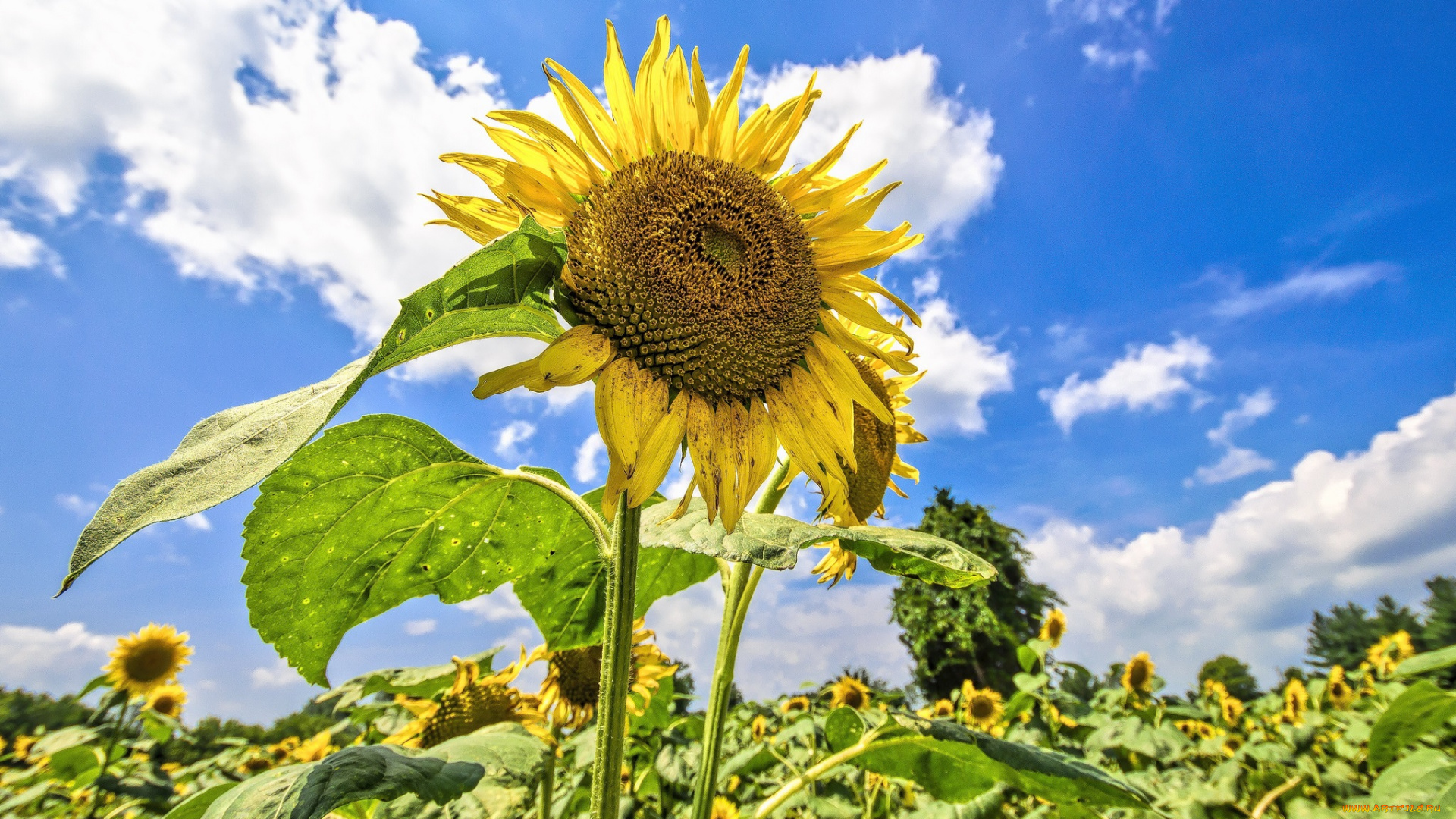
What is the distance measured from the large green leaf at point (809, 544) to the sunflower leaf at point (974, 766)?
26.4 inches

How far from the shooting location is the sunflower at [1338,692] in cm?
722

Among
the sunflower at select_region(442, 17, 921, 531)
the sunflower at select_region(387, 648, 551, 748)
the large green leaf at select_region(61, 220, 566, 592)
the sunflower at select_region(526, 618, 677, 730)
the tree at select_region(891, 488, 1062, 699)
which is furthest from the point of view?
the tree at select_region(891, 488, 1062, 699)

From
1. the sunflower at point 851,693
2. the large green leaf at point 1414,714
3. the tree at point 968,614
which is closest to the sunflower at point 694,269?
the large green leaf at point 1414,714

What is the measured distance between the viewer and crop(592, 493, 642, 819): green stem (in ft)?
4.10

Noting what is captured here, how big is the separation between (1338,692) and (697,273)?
922 cm

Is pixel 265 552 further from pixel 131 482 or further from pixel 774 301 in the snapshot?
pixel 774 301

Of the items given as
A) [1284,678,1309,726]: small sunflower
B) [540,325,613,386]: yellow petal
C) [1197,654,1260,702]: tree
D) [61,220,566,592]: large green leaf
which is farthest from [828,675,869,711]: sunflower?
[1197,654,1260,702]: tree

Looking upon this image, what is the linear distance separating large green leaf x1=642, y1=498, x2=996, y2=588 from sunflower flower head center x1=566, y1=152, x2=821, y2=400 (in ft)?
1.01

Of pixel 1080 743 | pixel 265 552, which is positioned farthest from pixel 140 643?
pixel 1080 743

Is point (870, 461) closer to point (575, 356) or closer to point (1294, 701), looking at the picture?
point (575, 356)


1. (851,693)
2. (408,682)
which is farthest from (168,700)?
(851,693)

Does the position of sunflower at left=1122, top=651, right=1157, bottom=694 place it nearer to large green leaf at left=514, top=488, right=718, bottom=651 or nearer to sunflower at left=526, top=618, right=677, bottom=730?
sunflower at left=526, top=618, right=677, bottom=730

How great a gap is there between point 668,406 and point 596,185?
48cm

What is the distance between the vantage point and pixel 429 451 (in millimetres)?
1403
